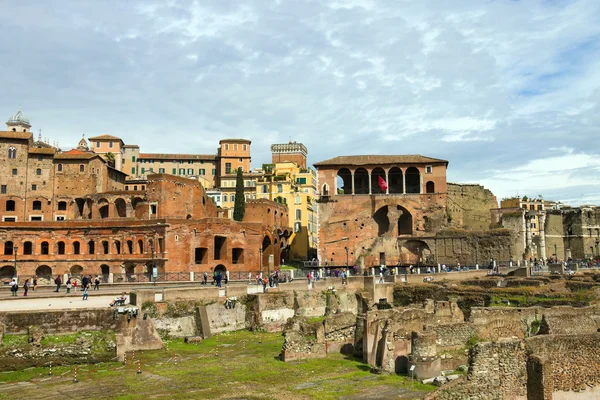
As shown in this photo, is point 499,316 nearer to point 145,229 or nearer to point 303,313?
point 303,313

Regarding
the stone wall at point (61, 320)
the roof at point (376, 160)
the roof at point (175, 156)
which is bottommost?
the stone wall at point (61, 320)

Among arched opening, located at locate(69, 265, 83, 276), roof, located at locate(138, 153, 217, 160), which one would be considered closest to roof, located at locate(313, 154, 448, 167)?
arched opening, located at locate(69, 265, 83, 276)

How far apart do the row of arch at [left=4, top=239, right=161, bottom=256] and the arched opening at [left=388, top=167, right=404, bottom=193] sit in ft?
102

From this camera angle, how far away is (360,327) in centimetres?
2461

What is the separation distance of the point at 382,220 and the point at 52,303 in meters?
43.6

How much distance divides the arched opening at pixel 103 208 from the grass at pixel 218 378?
145 ft

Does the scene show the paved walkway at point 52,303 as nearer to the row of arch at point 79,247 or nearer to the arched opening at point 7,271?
the row of arch at point 79,247

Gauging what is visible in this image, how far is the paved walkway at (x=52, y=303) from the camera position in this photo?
2555 cm

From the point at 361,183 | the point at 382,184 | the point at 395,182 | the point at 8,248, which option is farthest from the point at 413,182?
the point at 8,248

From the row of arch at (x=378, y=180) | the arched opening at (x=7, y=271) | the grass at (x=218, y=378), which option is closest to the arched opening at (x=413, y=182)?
the row of arch at (x=378, y=180)

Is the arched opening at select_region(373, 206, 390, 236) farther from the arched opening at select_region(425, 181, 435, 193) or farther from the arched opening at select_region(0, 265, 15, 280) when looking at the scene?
the arched opening at select_region(0, 265, 15, 280)

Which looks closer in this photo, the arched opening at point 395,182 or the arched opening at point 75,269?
the arched opening at point 75,269

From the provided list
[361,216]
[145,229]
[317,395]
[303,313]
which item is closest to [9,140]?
[145,229]

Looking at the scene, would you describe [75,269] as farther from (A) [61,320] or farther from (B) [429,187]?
(B) [429,187]
